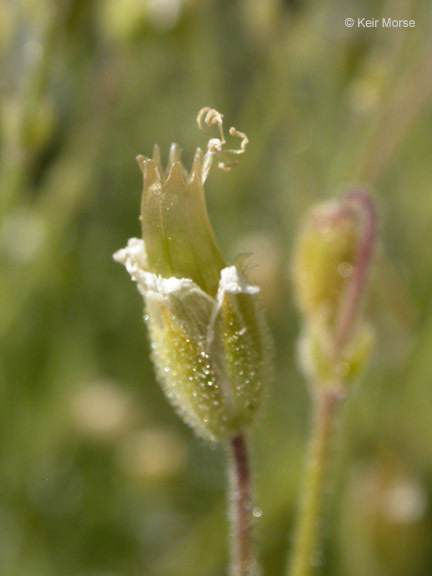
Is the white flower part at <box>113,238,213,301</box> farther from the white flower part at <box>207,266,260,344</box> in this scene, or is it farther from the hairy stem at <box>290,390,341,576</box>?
the hairy stem at <box>290,390,341,576</box>

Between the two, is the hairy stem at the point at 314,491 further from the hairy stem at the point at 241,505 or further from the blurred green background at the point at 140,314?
the blurred green background at the point at 140,314

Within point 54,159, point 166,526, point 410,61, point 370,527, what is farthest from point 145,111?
point 370,527

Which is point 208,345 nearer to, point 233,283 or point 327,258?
point 233,283

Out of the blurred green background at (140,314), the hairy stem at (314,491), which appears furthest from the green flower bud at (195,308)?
the blurred green background at (140,314)

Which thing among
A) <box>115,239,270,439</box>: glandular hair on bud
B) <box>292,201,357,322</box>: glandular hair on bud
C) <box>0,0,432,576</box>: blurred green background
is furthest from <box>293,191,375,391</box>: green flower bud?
<box>0,0,432,576</box>: blurred green background

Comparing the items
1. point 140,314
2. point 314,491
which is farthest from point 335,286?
point 140,314
